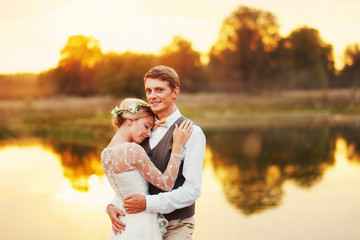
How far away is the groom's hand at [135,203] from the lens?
3.21 meters

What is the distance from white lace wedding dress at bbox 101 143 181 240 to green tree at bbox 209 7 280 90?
4459 cm

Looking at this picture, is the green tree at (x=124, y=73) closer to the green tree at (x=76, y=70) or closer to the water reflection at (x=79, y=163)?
the green tree at (x=76, y=70)

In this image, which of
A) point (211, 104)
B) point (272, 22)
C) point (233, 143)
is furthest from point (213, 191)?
point (272, 22)

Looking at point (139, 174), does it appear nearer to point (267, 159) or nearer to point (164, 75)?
point (164, 75)

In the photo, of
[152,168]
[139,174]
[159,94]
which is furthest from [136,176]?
[159,94]

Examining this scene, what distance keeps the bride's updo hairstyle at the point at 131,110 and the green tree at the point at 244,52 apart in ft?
145

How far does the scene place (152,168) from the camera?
3.23 m

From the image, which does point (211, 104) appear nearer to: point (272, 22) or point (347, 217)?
point (272, 22)

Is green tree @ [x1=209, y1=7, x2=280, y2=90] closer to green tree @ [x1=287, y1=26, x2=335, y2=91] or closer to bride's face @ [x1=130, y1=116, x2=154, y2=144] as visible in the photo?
green tree @ [x1=287, y1=26, x2=335, y2=91]

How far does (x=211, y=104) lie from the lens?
3734 cm

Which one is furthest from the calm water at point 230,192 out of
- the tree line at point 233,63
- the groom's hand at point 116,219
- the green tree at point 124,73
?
the tree line at point 233,63

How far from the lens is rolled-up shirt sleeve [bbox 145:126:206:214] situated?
10.6ft

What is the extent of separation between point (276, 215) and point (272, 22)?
43.5 meters

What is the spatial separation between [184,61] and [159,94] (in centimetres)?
4978
